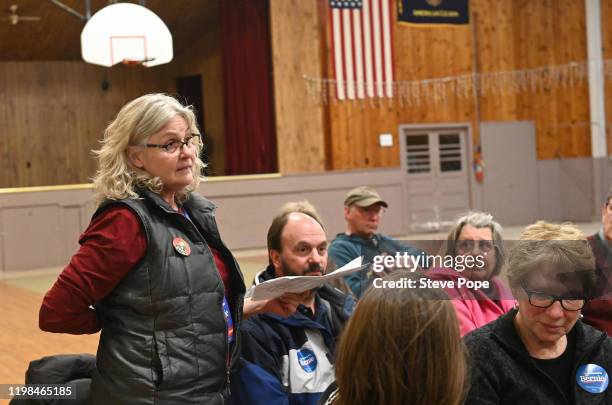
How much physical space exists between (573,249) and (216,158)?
46.0 feet

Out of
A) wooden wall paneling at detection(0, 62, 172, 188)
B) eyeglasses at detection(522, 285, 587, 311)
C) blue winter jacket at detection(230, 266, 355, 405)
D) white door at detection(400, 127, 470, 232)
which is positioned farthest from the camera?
wooden wall paneling at detection(0, 62, 172, 188)

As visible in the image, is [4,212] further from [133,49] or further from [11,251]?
[133,49]

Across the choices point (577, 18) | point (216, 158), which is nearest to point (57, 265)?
point (216, 158)

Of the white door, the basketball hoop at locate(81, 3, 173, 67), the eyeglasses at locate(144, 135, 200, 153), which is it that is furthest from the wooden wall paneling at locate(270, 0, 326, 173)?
the eyeglasses at locate(144, 135, 200, 153)

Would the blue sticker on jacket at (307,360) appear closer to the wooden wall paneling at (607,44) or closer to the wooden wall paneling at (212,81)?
the wooden wall paneling at (212,81)

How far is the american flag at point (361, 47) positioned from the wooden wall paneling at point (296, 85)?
0.35m

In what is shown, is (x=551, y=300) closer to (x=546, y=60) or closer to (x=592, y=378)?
(x=592, y=378)

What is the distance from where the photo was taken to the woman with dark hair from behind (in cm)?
150

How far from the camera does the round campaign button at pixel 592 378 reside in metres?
2.05

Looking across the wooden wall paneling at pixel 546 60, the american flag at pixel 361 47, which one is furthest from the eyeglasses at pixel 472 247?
the wooden wall paneling at pixel 546 60

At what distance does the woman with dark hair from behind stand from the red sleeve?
830mm

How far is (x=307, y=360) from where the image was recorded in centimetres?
257

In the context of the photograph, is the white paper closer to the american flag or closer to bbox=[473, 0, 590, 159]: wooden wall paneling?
the american flag

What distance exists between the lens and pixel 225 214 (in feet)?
45.4
